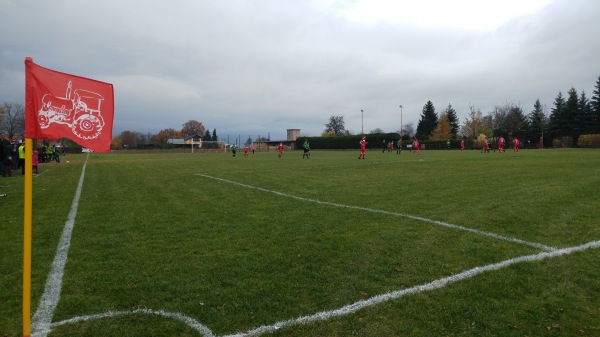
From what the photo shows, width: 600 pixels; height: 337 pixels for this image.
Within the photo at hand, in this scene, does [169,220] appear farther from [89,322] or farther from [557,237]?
[557,237]

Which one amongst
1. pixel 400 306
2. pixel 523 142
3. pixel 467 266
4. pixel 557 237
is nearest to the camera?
pixel 400 306

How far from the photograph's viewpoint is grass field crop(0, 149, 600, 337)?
3422 mm

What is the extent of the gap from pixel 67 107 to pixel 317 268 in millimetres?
3355

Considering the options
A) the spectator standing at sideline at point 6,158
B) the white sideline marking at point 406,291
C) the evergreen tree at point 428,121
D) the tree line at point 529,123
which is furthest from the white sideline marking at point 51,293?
the evergreen tree at point 428,121

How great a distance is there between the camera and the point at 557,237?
18.9ft

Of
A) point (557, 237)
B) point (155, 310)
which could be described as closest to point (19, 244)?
point (155, 310)

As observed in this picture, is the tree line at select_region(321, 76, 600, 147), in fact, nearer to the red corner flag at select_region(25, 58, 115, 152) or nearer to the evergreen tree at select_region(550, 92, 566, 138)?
the evergreen tree at select_region(550, 92, 566, 138)

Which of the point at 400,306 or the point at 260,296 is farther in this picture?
the point at 260,296

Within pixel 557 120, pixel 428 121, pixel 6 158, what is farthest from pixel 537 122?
pixel 6 158

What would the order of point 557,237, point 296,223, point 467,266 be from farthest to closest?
point 296,223 < point 557,237 < point 467,266

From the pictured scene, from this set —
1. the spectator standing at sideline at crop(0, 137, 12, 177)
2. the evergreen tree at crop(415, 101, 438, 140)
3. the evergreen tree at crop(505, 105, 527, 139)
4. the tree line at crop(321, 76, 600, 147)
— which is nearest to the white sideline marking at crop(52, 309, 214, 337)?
the spectator standing at sideline at crop(0, 137, 12, 177)

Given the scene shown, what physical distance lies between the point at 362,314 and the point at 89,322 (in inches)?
102

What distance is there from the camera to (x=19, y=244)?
20.0 feet

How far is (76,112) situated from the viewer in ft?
11.6
